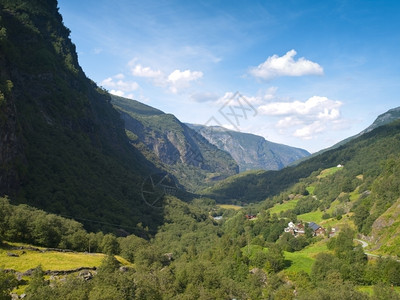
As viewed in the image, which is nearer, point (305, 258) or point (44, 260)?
point (44, 260)

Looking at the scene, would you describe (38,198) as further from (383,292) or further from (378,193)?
(378,193)

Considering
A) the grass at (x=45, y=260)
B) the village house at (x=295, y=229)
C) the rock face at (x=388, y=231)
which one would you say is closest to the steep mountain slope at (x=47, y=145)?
the grass at (x=45, y=260)

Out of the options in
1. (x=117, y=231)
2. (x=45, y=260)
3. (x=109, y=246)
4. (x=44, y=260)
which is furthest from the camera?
(x=117, y=231)

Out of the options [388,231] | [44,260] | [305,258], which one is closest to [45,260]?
[44,260]

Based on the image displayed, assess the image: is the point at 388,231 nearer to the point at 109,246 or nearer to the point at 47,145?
the point at 109,246

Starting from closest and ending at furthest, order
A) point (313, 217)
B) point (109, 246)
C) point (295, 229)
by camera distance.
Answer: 1. point (109, 246)
2. point (295, 229)
3. point (313, 217)

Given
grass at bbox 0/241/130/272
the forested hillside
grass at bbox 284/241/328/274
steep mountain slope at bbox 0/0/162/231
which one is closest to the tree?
the forested hillside

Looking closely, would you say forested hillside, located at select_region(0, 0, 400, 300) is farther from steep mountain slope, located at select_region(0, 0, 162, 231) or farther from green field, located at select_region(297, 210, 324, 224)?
green field, located at select_region(297, 210, 324, 224)
